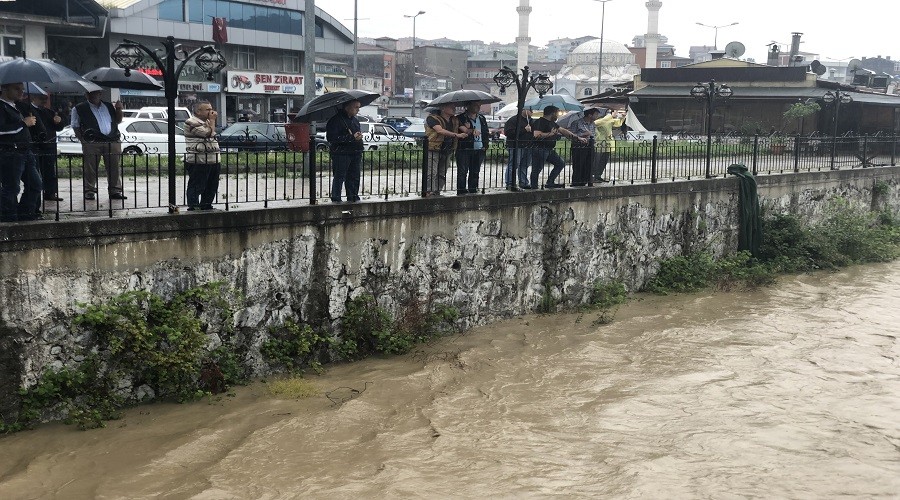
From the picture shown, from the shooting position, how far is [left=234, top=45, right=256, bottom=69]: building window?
148 feet

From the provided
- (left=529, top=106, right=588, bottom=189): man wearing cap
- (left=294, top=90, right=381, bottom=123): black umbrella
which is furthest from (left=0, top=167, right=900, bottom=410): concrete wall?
(left=294, top=90, right=381, bottom=123): black umbrella

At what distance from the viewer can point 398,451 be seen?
8.18m

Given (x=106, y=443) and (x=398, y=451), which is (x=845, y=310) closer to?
(x=398, y=451)

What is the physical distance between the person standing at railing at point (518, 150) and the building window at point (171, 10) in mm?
30806

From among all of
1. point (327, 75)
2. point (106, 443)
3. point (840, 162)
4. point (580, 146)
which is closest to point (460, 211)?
point (580, 146)

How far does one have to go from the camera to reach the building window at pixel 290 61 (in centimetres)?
4806

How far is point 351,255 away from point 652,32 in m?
67.0

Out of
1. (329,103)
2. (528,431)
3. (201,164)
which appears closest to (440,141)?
(329,103)

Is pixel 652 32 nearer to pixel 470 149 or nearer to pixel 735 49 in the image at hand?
pixel 735 49

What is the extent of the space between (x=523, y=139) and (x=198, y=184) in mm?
5574

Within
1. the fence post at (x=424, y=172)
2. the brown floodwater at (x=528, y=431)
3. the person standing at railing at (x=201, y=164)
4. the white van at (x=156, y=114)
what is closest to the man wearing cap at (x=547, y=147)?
the fence post at (x=424, y=172)

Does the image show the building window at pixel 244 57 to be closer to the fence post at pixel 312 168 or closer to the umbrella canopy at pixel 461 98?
the umbrella canopy at pixel 461 98

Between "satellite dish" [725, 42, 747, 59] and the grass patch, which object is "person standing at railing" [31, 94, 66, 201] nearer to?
the grass patch

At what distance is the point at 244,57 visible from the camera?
4569 centimetres
